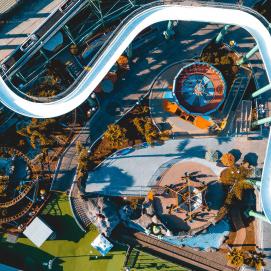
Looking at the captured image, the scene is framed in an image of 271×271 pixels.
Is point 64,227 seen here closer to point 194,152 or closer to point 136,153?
point 136,153

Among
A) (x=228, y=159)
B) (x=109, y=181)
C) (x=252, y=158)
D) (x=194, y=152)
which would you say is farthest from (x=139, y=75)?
(x=252, y=158)

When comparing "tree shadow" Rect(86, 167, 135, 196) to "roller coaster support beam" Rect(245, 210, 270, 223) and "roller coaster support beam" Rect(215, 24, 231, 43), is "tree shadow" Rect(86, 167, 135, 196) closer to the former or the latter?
"roller coaster support beam" Rect(245, 210, 270, 223)

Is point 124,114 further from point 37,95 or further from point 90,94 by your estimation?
point 37,95

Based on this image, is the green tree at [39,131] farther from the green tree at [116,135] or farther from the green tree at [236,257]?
the green tree at [236,257]

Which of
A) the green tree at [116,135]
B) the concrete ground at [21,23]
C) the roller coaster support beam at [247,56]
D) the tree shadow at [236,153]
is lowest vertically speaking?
the tree shadow at [236,153]

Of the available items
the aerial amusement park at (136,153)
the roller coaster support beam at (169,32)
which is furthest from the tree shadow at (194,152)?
the roller coaster support beam at (169,32)

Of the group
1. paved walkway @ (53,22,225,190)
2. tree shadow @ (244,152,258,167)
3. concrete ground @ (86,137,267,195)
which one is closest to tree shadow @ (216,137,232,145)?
concrete ground @ (86,137,267,195)
